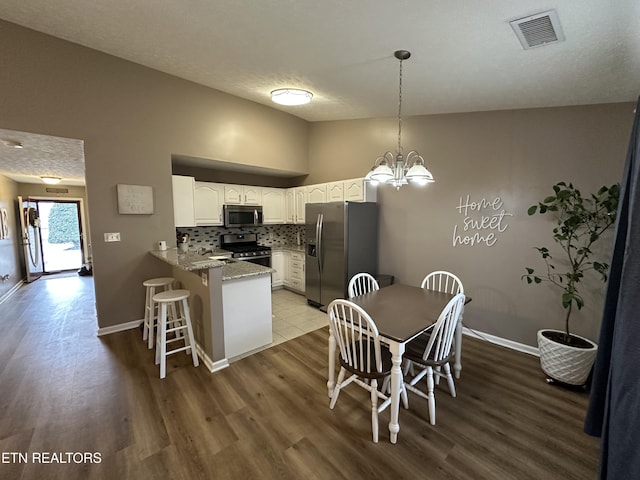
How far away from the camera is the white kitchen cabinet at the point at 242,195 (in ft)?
15.4

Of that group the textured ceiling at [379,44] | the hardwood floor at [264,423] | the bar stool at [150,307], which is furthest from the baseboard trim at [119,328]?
the textured ceiling at [379,44]

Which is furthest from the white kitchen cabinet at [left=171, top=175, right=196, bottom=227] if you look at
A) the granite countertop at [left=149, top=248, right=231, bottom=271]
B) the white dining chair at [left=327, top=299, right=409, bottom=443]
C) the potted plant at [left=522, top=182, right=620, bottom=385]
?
the potted plant at [left=522, top=182, right=620, bottom=385]

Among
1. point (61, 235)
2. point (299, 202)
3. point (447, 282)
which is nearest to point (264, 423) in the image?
point (447, 282)

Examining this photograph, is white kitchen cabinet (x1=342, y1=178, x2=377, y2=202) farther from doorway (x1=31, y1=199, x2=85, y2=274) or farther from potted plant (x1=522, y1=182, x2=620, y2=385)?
doorway (x1=31, y1=199, x2=85, y2=274)

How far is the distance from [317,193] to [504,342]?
337 centimetres

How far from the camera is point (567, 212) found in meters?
2.47

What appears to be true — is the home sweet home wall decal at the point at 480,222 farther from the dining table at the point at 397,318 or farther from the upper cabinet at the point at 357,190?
the upper cabinet at the point at 357,190

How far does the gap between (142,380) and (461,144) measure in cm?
425

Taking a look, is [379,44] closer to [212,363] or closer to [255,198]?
[212,363]

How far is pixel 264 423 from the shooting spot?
199cm

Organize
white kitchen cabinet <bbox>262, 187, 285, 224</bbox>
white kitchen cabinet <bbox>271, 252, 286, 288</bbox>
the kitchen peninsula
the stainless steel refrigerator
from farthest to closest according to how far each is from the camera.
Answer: white kitchen cabinet <bbox>271, 252, 286, 288</bbox> < white kitchen cabinet <bbox>262, 187, 285, 224</bbox> < the stainless steel refrigerator < the kitchen peninsula

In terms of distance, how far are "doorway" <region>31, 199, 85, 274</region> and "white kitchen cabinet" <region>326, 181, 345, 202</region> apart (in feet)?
23.9

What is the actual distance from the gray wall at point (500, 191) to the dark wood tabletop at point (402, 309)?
109 cm

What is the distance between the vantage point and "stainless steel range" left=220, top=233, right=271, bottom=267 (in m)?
4.82
